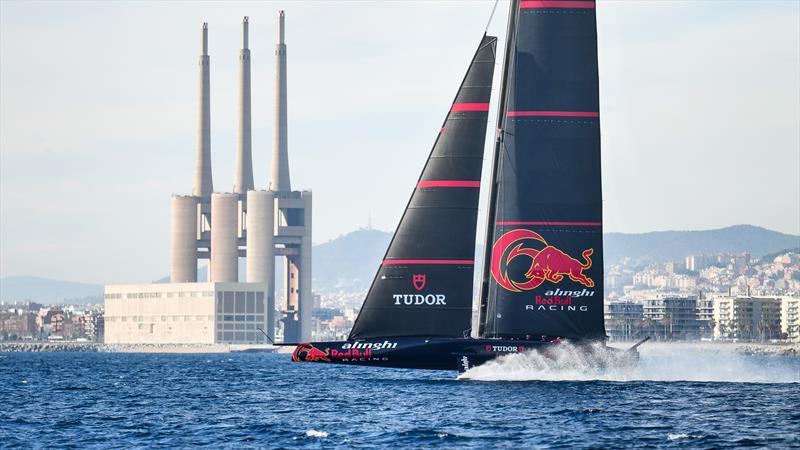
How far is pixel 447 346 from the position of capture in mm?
49750

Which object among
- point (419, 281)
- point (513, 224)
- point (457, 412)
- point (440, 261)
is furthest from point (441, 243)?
point (457, 412)

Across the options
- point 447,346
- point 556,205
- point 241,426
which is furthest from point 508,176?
point 241,426

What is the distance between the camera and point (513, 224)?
5116 centimetres

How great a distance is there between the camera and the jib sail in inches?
1991

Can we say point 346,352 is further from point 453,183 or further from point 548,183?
point 548,183

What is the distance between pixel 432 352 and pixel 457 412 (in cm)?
663

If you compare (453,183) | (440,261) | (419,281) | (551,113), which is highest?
(551,113)

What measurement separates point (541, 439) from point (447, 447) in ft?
8.56

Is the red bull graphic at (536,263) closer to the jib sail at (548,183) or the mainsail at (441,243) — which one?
the jib sail at (548,183)

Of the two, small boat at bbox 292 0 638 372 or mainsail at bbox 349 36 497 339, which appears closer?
small boat at bbox 292 0 638 372

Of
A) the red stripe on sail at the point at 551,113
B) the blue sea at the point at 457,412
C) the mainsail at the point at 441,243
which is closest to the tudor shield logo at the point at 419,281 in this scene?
the mainsail at the point at 441,243

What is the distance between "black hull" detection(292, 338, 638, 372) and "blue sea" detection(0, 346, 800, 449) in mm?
566

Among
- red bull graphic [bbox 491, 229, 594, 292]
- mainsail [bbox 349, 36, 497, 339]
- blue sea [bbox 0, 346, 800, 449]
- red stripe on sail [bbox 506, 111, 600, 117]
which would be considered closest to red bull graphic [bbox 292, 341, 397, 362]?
mainsail [bbox 349, 36, 497, 339]

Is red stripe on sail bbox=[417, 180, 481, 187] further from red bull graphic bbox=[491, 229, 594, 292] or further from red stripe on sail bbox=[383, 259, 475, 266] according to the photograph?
red stripe on sail bbox=[383, 259, 475, 266]
